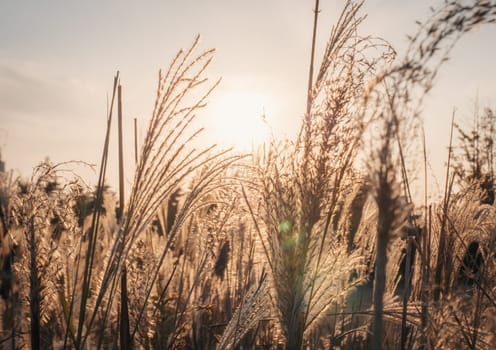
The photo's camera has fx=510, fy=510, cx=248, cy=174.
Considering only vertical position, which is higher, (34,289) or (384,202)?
(384,202)

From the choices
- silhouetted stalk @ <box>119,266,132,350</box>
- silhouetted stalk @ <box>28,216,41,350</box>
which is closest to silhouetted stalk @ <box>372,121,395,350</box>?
silhouetted stalk @ <box>119,266,132,350</box>

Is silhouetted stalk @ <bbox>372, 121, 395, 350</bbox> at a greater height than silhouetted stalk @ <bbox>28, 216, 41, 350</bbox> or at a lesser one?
greater

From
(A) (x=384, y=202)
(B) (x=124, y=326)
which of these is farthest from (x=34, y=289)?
(A) (x=384, y=202)

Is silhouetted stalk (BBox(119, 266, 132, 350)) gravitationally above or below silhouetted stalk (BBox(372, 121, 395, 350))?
below

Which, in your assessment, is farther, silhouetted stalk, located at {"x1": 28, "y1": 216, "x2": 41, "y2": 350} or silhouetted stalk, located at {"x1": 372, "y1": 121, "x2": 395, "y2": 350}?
silhouetted stalk, located at {"x1": 28, "y1": 216, "x2": 41, "y2": 350}

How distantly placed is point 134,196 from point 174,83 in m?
0.38

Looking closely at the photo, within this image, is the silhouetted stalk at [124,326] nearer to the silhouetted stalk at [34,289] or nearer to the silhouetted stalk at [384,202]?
the silhouetted stalk at [34,289]

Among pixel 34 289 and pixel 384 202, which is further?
pixel 34 289

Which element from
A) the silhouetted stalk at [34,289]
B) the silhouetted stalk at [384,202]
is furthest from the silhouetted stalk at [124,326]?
the silhouetted stalk at [384,202]

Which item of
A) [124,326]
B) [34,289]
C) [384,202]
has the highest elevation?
[384,202]

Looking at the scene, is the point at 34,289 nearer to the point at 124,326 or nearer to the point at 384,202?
the point at 124,326

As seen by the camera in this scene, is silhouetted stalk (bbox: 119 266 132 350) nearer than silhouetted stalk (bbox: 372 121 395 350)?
No

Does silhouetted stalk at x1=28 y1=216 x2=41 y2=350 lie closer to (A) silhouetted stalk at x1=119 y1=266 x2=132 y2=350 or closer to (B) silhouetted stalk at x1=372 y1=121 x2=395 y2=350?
(A) silhouetted stalk at x1=119 y1=266 x2=132 y2=350

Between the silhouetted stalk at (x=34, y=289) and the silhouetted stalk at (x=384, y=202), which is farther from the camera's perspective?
the silhouetted stalk at (x=34, y=289)
